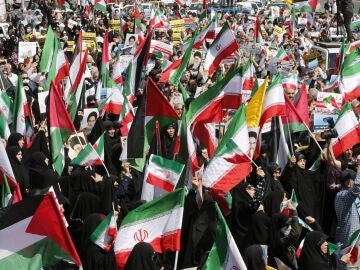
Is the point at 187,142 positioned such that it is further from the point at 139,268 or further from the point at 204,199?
the point at 139,268

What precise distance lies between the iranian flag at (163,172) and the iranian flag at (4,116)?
340 cm

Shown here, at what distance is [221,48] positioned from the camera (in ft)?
47.2

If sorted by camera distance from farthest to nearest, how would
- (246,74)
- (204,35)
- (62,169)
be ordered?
(204,35), (246,74), (62,169)

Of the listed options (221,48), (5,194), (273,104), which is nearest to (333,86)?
(221,48)

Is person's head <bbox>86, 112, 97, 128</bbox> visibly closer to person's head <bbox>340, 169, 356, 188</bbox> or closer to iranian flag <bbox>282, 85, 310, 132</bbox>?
iranian flag <bbox>282, 85, 310, 132</bbox>

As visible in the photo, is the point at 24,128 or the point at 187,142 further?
the point at 24,128

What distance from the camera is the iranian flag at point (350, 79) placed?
13.8 m

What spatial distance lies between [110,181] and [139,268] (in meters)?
2.29

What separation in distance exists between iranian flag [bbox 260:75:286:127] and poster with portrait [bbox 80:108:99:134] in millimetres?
2712

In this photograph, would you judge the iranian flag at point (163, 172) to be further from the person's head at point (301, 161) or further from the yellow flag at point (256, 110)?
the yellow flag at point (256, 110)

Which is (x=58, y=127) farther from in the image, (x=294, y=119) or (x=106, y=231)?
(x=294, y=119)

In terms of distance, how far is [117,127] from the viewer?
12.3 meters

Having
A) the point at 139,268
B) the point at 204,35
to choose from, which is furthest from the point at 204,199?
the point at 204,35

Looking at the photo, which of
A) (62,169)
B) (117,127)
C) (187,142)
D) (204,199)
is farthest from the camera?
(117,127)
